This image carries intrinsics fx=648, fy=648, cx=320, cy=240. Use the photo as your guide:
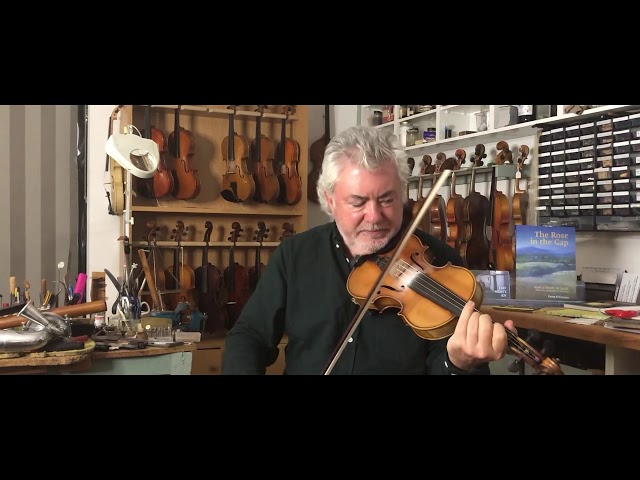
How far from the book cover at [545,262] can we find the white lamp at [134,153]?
167 cm

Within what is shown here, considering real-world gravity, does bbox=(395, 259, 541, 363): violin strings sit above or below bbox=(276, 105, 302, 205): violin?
below

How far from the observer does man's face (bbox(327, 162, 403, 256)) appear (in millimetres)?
1557

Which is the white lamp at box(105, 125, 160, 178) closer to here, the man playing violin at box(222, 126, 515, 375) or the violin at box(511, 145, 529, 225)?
the man playing violin at box(222, 126, 515, 375)

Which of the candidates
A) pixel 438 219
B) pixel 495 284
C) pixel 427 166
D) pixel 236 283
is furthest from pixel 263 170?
pixel 495 284

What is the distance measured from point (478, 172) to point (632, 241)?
97cm

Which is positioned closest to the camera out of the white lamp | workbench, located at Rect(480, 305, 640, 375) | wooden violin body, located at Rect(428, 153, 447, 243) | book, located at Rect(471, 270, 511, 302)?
workbench, located at Rect(480, 305, 640, 375)

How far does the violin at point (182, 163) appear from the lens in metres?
3.92

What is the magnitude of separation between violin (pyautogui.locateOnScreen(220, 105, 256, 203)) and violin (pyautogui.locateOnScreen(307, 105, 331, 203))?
0.60 meters

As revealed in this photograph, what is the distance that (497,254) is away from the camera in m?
3.27

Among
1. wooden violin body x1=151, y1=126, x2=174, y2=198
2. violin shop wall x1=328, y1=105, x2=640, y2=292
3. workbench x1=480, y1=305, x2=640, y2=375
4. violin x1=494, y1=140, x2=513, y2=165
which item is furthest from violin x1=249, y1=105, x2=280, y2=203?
workbench x1=480, y1=305, x2=640, y2=375

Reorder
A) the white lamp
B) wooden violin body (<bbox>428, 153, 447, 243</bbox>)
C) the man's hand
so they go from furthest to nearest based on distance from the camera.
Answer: wooden violin body (<bbox>428, 153, 447, 243</bbox>)
the white lamp
the man's hand

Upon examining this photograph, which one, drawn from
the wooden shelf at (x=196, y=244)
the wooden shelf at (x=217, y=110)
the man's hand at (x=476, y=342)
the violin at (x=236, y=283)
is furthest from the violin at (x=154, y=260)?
the man's hand at (x=476, y=342)
